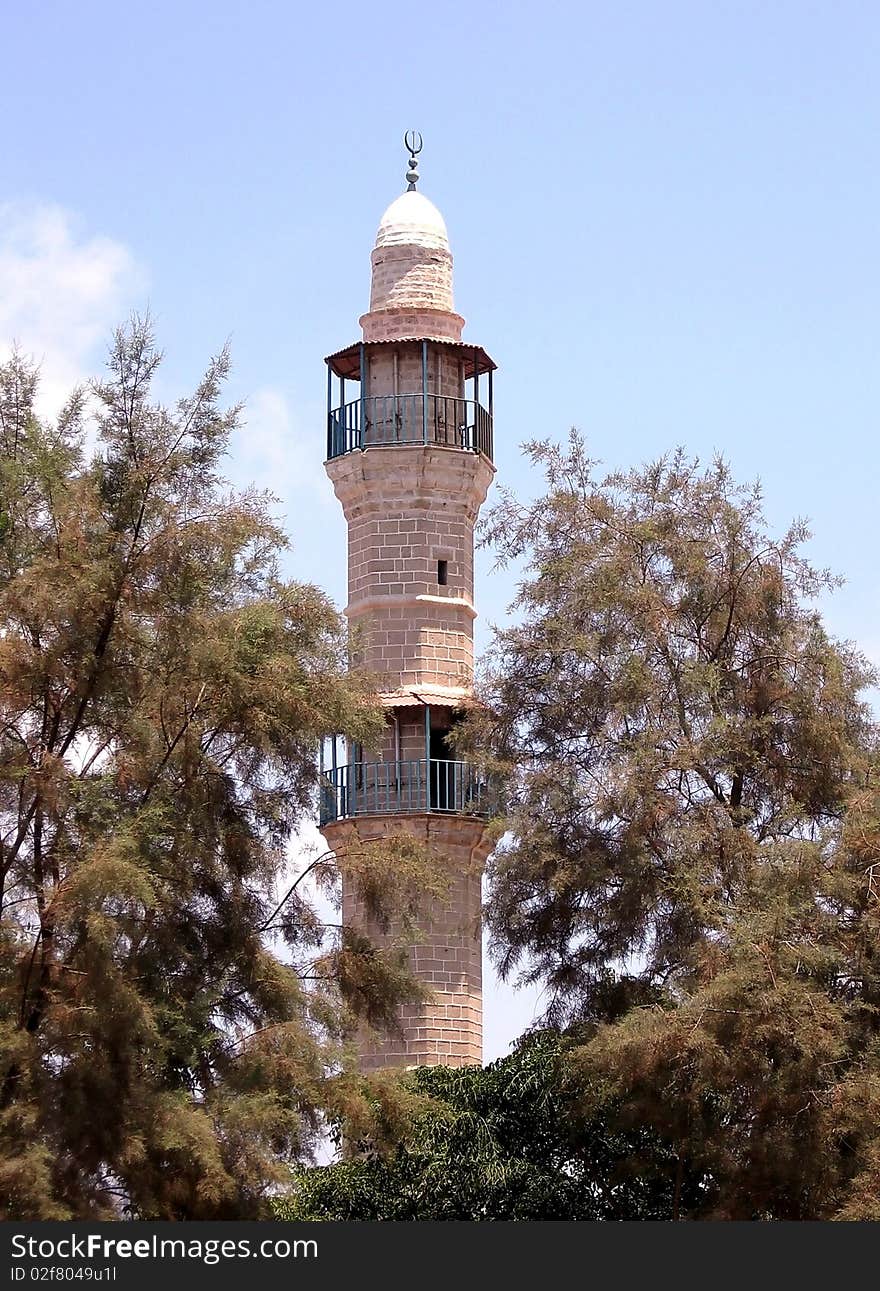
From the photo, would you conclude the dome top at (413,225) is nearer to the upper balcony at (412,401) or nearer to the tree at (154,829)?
the upper balcony at (412,401)


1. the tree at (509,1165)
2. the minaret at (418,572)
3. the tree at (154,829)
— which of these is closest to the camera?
the tree at (154,829)

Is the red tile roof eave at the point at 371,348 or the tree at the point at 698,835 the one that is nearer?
the tree at the point at 698,835

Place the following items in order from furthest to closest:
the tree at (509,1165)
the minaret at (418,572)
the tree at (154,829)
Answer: the minaret at (418,572) < the tree at (509,1165) < the tree at (154,829)

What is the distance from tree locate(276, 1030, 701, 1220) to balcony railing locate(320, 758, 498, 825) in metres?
4.50

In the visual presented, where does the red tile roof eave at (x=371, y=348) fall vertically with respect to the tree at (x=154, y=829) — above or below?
above

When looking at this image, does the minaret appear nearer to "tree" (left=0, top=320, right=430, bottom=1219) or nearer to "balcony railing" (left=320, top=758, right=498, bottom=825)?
"balcony railing" (left=320, top=758, right=498, bottom=825)

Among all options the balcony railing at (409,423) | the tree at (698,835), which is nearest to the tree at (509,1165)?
the tree at (698,835)

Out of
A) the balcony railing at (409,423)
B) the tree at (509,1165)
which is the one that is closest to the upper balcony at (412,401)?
the balcony railing at (409,423)

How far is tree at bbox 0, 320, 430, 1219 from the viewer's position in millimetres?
24734

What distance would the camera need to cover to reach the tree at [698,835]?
27.4 metres

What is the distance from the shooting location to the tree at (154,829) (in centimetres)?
2473

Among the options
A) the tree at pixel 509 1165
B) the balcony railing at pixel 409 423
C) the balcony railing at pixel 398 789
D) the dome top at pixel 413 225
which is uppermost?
the dome top at pixel 413 225

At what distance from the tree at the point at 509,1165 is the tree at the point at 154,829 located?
3.62 m

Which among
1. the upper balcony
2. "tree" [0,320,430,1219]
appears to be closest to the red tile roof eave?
the upper balcony
